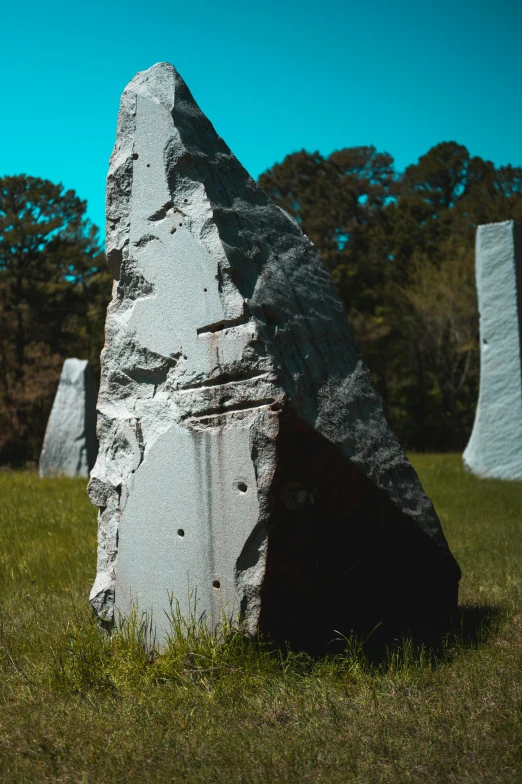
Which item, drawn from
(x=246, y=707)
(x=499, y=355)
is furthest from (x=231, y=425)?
(x=499, y=355)

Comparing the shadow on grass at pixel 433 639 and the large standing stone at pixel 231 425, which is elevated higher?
the large standing stone at pixel 231 425

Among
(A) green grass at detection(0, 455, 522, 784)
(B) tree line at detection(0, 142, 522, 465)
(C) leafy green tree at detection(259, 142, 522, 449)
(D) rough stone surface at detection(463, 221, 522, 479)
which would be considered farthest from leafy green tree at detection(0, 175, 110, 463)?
(A) green grass at detection(0, 455, 522, 784)

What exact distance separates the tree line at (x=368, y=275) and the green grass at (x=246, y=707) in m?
16.9

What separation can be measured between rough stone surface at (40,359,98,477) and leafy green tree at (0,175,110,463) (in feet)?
28.2

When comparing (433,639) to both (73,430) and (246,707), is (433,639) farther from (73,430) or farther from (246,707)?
(73,430)

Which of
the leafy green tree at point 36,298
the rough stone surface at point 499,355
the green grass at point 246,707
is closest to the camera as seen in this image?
the green grass at point 246,707

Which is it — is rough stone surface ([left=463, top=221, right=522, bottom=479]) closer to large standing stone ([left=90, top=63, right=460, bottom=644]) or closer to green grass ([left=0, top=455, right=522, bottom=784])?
green grass ([left=0, top=455, right=522, bottom=784])

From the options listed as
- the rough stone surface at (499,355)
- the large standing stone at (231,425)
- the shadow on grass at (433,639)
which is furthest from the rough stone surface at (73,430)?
the shadow on grass at (433,639)

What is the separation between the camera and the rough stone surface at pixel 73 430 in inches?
473

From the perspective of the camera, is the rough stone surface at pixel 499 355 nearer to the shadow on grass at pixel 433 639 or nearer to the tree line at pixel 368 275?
the shadow on grass at pixel 433 639

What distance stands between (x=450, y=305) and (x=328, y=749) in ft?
68.9

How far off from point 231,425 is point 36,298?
20414 millimetres

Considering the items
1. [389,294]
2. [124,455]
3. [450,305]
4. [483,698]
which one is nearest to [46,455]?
[124,455]

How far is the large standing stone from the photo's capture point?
3.53m
